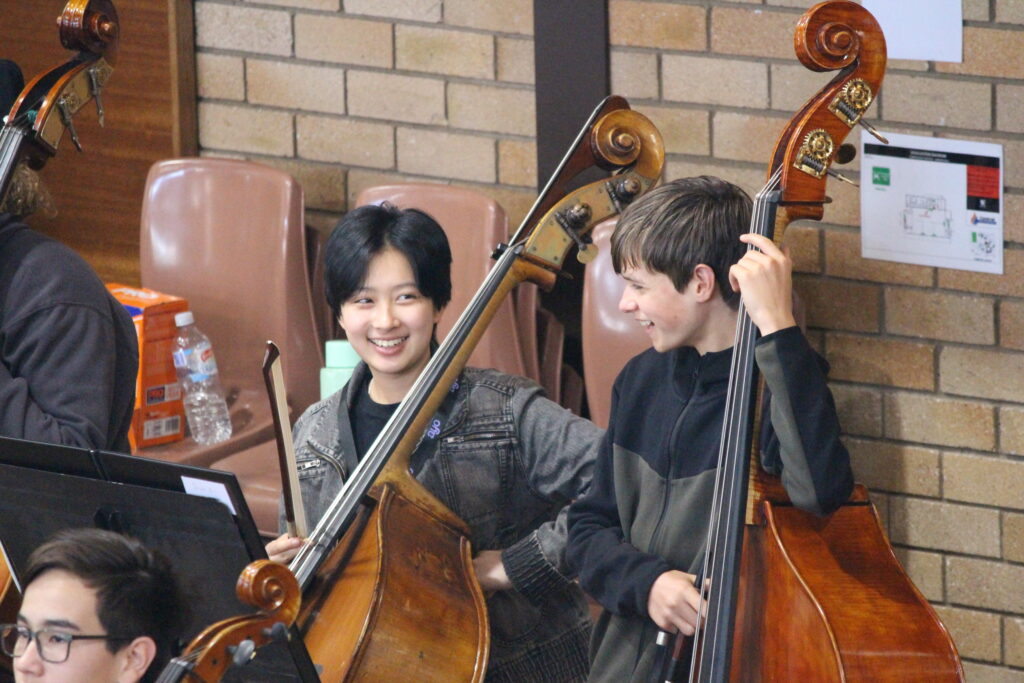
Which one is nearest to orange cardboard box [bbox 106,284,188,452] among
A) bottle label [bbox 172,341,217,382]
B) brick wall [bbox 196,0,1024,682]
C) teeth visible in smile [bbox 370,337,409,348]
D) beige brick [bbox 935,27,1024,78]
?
bottle label [bbox 172,341,217,382]

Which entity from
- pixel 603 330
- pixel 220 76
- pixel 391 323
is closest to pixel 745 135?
pixel 603 330

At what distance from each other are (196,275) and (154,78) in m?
0.57

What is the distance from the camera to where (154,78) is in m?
3.49

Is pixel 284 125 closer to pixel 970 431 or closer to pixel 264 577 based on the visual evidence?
pixel 970 431

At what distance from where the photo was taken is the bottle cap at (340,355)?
2.98 m

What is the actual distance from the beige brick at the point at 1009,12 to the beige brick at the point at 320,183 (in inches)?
59.0

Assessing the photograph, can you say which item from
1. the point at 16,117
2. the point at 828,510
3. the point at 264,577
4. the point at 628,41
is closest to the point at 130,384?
the point at 16,117

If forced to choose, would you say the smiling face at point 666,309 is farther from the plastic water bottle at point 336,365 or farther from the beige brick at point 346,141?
the beige brick at point 346,141

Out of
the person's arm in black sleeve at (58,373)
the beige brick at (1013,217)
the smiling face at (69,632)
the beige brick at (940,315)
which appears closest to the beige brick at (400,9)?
the beige brick at (940,315)

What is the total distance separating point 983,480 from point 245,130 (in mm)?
1870

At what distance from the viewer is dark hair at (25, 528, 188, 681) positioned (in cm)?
150

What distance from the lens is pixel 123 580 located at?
59.1 inches

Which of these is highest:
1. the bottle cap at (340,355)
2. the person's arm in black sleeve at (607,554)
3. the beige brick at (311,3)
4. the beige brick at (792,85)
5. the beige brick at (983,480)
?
the beige brick at (311,3)

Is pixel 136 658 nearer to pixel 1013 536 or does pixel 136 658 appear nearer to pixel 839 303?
pixel 839 303
